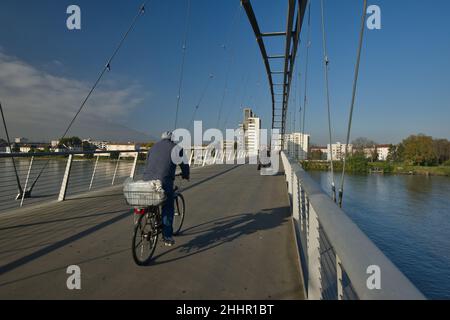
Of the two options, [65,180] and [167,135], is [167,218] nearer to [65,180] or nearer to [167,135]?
[167,135]

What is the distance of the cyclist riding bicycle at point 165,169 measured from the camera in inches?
118


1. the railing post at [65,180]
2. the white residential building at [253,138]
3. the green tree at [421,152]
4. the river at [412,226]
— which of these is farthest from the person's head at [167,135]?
the green tree at [421,152]

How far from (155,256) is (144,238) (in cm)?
28

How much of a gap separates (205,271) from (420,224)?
93.9 ft

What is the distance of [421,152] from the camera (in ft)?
188

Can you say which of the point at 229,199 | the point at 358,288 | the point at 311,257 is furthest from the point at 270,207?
the point at 358,288

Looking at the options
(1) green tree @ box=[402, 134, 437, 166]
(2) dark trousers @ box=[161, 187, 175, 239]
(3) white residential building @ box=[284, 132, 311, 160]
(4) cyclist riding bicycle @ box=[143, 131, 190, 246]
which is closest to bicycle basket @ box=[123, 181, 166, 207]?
(4) cyclist riding bicycle @ box=[143, 131, 190, 246]

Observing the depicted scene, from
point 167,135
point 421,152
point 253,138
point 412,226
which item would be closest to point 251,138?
point 253,138

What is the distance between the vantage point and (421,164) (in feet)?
192

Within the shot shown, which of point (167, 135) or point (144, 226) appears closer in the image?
point (144, 226)

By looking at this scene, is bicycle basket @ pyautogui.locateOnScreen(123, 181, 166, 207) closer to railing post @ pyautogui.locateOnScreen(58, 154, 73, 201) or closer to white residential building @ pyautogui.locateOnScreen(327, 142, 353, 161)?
white residential building @ pyautogui.locateOnScreen(327, 142, 353, 161)
